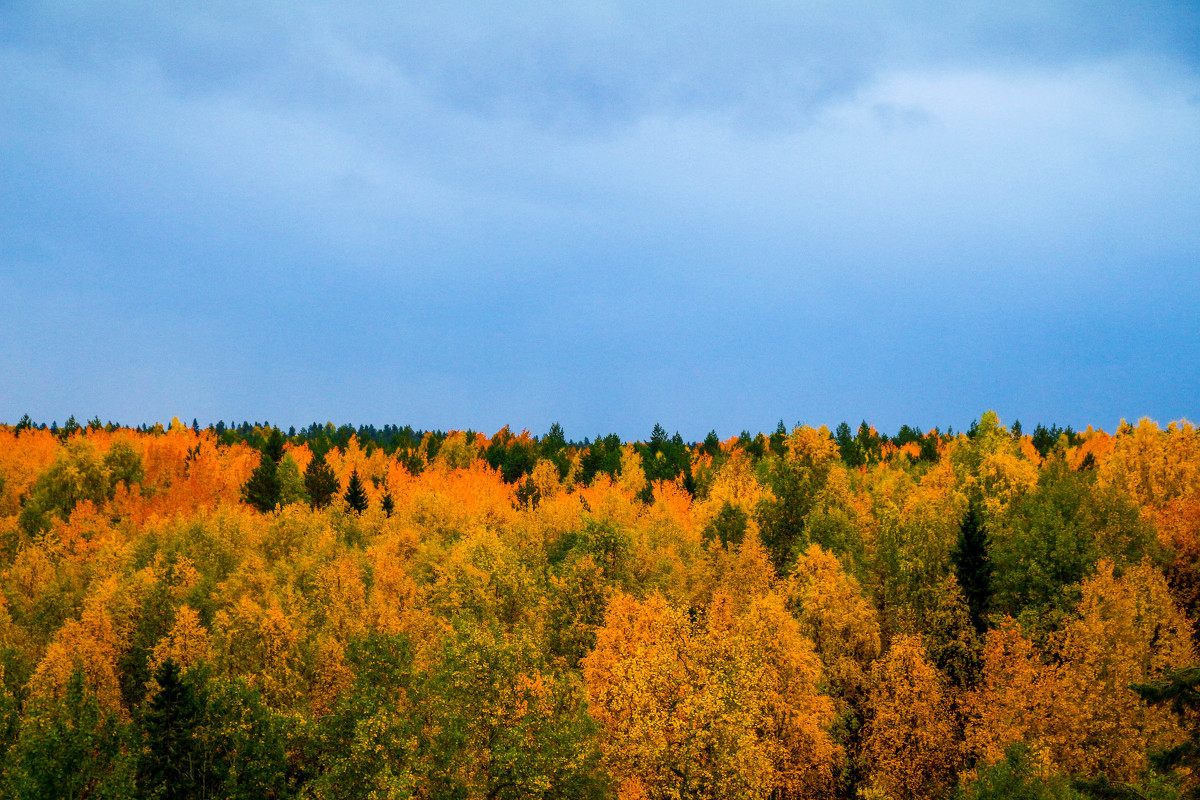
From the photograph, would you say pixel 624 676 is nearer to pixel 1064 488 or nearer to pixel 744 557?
pixel 744 557

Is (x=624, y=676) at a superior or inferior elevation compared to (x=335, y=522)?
inferior

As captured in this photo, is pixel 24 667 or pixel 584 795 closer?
pixel 584 795

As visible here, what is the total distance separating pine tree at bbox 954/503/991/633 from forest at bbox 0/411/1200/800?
0.21m

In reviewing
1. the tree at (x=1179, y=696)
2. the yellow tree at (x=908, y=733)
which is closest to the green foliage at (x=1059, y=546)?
the yellow tree at (x=908, y=733)

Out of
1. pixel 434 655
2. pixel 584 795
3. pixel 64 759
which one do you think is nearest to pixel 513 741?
pixel 584 795

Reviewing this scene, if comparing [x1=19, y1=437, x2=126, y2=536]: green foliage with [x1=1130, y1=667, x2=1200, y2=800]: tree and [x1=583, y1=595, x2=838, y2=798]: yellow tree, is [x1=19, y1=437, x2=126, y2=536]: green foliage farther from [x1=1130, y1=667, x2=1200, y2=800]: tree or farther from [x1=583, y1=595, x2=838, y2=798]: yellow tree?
[x1=1130, y1=667, x2=1200, y2=800]: tree

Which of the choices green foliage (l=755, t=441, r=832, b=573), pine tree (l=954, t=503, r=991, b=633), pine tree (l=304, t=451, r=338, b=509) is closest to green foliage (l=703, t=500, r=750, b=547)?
green foliage (l=755, t=441, r=832, b=573)

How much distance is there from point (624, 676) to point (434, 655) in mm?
13536

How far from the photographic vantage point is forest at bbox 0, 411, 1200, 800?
1544 inches

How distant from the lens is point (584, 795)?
40.1 m

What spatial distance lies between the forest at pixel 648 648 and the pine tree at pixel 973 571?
21 centimetres

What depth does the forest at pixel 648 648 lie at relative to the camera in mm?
39219

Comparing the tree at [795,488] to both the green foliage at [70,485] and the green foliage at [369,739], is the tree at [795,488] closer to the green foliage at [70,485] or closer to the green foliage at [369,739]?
the green foliage at [369,739]

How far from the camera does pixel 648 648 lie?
42.8 metres
